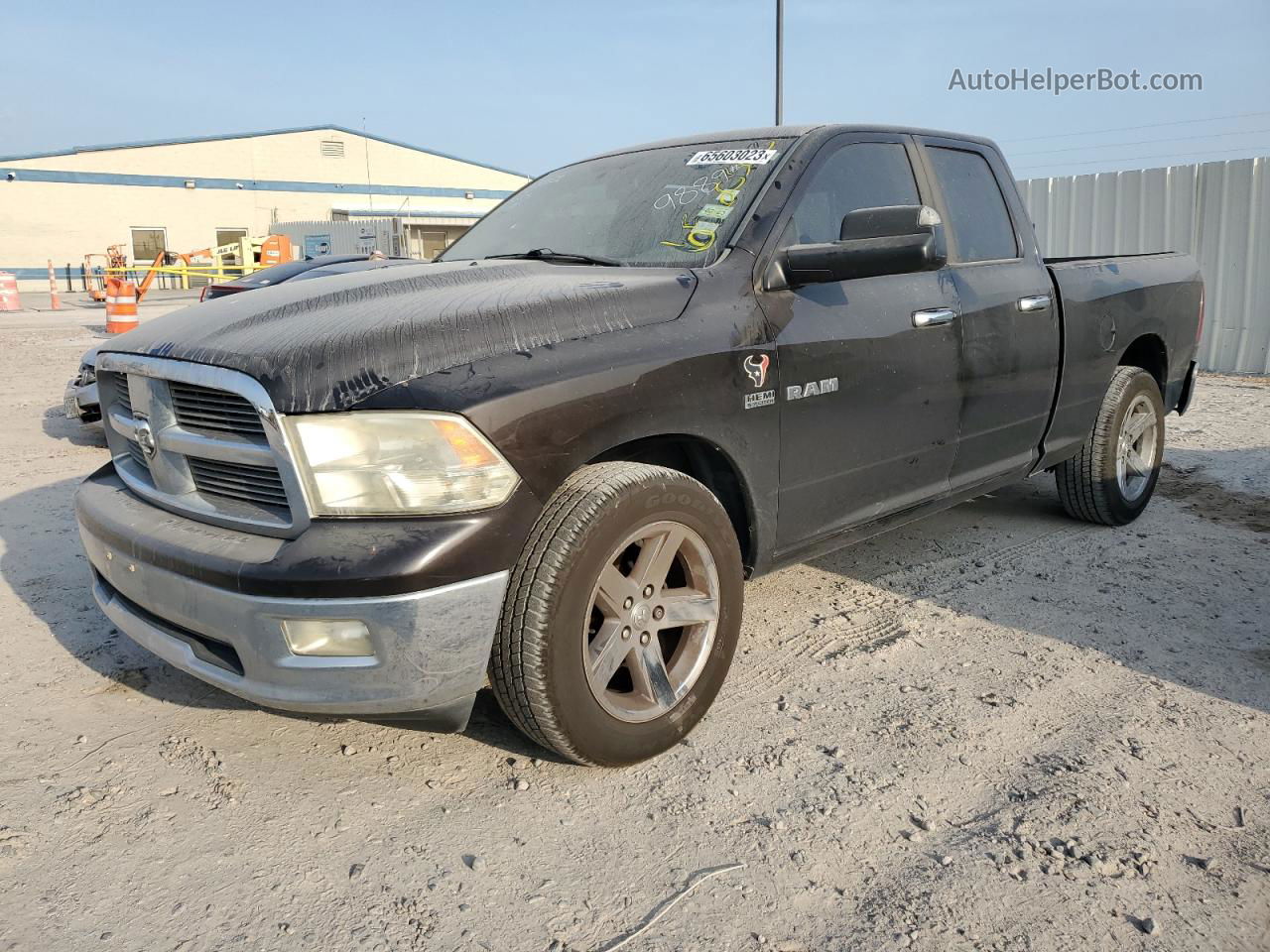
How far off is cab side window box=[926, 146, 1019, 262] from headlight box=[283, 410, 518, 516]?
251cm

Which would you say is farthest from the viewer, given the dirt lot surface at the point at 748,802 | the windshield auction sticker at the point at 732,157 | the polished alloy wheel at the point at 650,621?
the windshield auction sticker at the point at 732,157

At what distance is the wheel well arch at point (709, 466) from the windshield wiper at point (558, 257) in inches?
26.6

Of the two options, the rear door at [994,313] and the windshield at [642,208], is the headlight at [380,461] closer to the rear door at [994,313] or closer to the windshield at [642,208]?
the windshield at [642,208]

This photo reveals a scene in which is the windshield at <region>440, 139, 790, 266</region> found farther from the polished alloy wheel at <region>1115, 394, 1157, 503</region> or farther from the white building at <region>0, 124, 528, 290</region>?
the white building at <region>0, 124, 528, 290</region>

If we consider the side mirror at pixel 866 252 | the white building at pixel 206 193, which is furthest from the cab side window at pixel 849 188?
the white building at pixel 206 193

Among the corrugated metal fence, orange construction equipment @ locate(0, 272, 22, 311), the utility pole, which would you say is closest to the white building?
orange construction equipment @ locate(0, 272, 22, 311)

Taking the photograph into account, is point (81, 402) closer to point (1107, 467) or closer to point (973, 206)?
point (973, 206)

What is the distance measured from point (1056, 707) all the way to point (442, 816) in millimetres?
1878

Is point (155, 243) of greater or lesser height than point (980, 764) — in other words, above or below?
above

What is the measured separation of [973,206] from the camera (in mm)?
4109

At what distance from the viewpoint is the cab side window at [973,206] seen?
397 centimetres

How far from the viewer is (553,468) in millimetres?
2438

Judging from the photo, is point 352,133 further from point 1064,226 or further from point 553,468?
point 553,468

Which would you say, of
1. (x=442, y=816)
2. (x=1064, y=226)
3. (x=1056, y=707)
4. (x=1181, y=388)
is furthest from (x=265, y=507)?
(x=1064, y=226)
